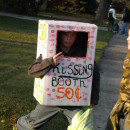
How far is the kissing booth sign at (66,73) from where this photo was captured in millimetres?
4043

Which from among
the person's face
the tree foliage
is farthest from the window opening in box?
the tree foliage

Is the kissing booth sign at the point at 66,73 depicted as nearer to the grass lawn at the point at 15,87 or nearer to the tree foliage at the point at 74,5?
the grass lawn at the point at 15,87

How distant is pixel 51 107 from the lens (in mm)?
4211

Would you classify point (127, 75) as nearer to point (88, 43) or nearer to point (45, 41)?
point (88, 43)

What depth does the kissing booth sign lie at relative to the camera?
4043 mm

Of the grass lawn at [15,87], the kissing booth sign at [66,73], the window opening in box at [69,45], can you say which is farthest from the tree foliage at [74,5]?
the kissing booth sign at [66,73]

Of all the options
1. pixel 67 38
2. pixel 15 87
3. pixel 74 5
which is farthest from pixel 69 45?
pixel 74 5

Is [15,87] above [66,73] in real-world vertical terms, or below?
below

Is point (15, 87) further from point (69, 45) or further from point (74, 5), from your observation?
point (74, 5)

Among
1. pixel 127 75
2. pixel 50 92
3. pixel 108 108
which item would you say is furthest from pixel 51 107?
pixel 108 108

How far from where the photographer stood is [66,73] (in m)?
4.13

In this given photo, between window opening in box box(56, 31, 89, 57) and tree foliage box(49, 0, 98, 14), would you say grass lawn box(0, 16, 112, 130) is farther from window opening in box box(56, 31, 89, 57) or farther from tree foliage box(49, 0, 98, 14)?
tree foliage box(49, 0, 98, 14)

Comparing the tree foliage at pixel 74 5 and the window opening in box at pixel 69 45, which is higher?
the window opening in box at pixel 69 45

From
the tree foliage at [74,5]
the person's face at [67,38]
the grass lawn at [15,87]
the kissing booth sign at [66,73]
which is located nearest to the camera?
the kissing booth sign at [66,73]
